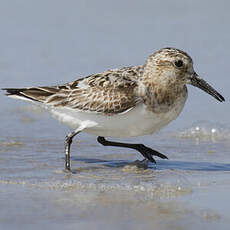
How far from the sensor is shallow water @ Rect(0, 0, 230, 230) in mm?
7127

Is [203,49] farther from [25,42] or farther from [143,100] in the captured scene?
[143,100]

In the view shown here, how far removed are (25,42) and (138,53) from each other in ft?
8.08

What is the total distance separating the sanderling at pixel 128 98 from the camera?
9164mm

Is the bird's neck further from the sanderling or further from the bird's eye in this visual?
the bird's eye

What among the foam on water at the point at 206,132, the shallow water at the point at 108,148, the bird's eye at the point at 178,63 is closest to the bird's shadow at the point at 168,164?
the shallow water at the point at 108,148

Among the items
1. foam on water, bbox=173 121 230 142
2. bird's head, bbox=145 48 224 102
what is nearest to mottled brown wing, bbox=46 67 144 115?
bird's head, bbox=145 48 224 102

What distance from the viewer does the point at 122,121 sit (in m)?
9.21

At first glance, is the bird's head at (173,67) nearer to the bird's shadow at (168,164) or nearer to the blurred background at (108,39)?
the bird's shadow at (168,164)

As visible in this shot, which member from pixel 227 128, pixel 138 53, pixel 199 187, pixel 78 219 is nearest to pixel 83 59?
pixel 138 53

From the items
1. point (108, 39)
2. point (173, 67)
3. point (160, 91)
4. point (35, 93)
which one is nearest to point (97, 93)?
point (160, 91)

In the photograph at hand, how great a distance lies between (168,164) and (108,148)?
1235 millimetres

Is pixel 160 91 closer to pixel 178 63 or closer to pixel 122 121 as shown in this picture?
pixel 178 63

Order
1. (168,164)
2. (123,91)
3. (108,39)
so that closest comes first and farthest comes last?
1. (123,91)
2. (168,164)
3. (108,39)

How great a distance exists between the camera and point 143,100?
30.0 feet
